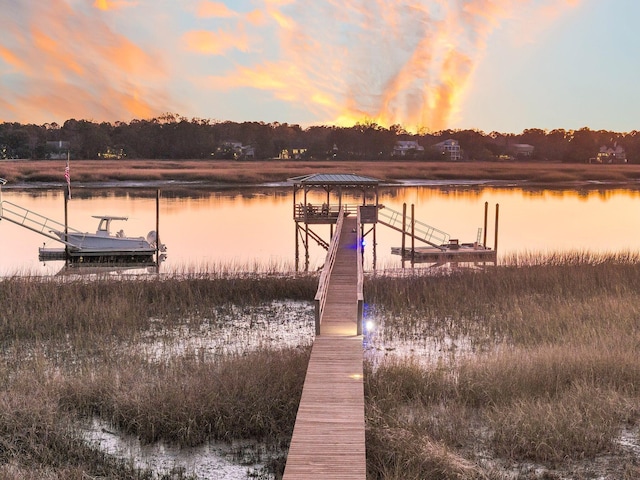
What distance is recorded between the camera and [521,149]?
458 ft

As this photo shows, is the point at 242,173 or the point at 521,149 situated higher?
the point at 521,149

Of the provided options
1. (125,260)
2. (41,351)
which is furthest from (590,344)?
(125,260)

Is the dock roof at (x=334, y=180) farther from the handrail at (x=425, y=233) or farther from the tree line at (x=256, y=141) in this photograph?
the tree line at (x=256, y=141)

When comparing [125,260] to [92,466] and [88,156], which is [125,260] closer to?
[92,466]

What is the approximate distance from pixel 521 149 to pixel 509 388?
137m

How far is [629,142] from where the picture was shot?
14312 centimetres

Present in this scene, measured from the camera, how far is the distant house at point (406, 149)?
12738cm

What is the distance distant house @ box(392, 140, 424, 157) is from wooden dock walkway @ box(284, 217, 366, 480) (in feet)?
379

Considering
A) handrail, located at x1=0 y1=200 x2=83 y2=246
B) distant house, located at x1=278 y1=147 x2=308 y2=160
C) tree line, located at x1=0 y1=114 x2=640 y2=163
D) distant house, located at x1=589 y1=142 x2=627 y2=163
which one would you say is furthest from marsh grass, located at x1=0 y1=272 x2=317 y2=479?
distant house, located at x1=589 y1=142 x2=627 y2=163

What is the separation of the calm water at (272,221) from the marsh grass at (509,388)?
1039 centimetres

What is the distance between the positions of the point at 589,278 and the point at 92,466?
56.7 ft

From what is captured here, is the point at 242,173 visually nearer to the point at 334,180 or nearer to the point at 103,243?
the point at 103,243

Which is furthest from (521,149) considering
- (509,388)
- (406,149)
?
(509,388)

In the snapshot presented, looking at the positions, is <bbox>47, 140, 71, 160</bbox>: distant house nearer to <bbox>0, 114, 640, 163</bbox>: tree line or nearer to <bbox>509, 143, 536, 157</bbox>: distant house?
<bbox>0, 114, 640, 163</bbox>: tree line
